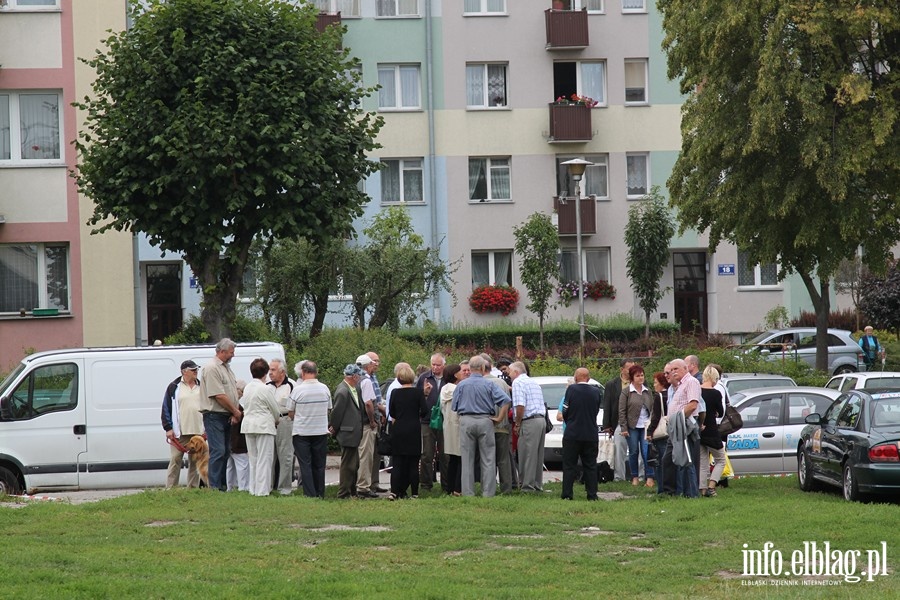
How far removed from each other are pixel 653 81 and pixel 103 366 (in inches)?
1151

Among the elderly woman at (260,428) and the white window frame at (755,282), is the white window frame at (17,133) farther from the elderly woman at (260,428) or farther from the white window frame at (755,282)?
the white window frame at (755,282)

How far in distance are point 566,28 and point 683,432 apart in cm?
2921

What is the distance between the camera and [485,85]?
145 feet

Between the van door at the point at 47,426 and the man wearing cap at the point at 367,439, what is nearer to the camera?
the man wearing cap at the point at 367,439

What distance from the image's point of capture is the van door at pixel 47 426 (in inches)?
747

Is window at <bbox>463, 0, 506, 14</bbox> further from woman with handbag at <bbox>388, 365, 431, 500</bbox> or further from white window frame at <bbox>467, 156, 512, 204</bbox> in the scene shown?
woman with handbag at <bbox>388, 365, 431, 500</bbox>

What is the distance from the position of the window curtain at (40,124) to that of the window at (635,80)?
789 inches

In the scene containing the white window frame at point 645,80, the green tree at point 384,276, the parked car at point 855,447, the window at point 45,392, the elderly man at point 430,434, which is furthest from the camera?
Answer: the white window frame at point 645,80

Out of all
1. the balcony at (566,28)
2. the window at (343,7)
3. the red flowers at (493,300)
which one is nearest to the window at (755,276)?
the red flowers at (493,300)

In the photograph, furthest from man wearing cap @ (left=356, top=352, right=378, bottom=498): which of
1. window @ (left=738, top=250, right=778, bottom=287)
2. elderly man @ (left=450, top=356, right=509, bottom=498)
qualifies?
window @ (left=738, top=250, right=778, bottom=287)

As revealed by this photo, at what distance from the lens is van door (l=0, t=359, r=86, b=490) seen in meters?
19.0

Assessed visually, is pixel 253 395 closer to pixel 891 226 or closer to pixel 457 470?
pixel 457 470

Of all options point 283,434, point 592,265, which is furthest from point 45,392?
point 592,265

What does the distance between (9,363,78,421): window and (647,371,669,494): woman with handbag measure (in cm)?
Answer: 870
